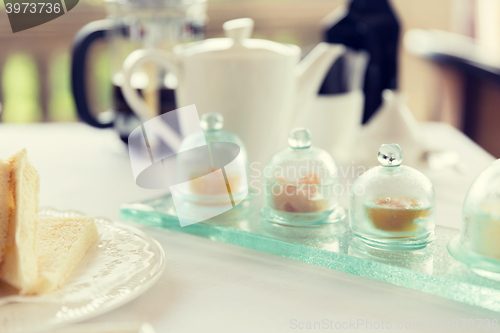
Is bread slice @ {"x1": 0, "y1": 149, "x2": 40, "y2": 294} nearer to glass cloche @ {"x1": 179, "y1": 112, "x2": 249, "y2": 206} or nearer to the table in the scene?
the table

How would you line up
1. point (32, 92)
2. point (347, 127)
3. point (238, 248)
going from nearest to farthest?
point (238, 248) < point (347, 127) < point (32, 92)

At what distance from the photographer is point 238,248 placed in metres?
0.45

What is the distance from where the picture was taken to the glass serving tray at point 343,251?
34 cm

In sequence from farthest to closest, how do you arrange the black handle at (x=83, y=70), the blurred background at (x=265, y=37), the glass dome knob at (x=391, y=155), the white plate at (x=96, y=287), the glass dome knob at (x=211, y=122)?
1. the blurred background at (x=265, y=37)
2. the black handle at (x=83, y=70)
3. the glass dome knob at (x=211, y=122)
4. the glass dome knob at (x=391, y=155)
5. the white plate at (x=96, y=287)

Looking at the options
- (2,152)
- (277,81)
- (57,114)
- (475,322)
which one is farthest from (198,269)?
(57,114)

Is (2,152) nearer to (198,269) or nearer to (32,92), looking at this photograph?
(198,269)

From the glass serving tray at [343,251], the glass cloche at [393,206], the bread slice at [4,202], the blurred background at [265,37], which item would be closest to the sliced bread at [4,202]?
the bread slice at [4,202]

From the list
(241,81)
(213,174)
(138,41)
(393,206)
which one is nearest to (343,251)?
(393,206)

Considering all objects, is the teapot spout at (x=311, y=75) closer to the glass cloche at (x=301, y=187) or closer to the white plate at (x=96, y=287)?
the glass cloche at (x=301, y=187)

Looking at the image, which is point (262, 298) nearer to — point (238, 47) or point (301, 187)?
point (301, 187)

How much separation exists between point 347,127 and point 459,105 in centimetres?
107

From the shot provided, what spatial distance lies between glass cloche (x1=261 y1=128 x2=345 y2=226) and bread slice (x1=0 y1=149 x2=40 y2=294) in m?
0.20

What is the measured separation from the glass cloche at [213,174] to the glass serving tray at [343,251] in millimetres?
17

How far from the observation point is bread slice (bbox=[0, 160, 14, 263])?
0.36m
